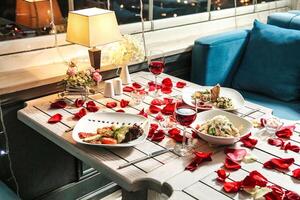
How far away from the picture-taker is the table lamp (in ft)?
6.11

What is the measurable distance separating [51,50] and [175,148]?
1.12 m

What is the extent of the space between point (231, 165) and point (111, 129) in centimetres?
49

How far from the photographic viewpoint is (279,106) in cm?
241

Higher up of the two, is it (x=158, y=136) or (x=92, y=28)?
(x=92, y=28)

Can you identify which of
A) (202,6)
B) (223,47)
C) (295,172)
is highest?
(202,6)

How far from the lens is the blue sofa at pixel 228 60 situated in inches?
98.1

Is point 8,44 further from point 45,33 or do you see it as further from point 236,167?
point 236,167

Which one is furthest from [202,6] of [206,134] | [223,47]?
[206,134]

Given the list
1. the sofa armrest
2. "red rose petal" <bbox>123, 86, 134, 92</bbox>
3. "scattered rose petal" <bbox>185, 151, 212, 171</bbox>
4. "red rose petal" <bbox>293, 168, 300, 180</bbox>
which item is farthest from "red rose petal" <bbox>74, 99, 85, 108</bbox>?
the sofa armrest

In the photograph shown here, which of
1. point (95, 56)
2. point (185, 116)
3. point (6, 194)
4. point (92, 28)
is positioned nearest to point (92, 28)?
point (92, 28)

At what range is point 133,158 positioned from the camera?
4.37 feet

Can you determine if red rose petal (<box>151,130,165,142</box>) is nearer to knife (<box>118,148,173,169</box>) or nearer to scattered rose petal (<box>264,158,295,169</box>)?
knife (<box>118,148,173,169</box>)

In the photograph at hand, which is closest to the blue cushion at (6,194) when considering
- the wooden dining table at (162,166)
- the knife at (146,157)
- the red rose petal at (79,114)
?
the wooden dining table at (162,166)

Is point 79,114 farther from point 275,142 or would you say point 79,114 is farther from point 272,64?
point 272,64
